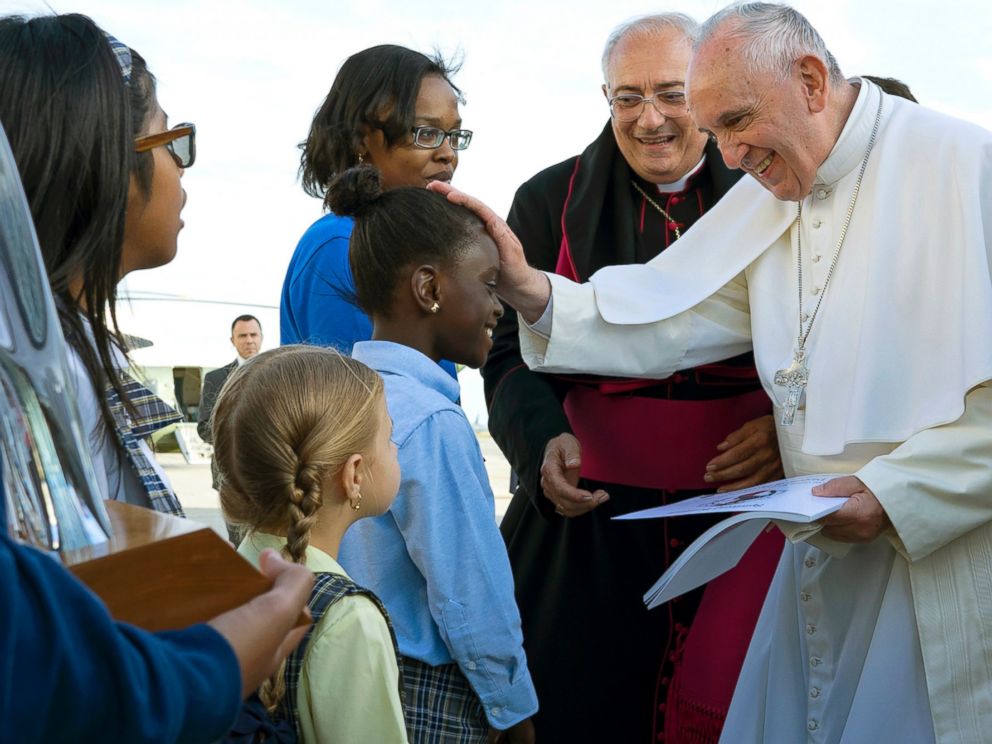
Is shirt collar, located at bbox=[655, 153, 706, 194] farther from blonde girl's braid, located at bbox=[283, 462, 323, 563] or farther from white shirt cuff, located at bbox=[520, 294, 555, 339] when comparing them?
blonde girl's braid, located at bbox=[283, 462, 323, 563]

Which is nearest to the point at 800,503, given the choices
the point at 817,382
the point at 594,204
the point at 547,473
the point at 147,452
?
the point at 817,382

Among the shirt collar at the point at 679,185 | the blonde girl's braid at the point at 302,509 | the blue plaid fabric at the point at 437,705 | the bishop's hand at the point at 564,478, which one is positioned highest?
the shirt collar at the point at 679,185

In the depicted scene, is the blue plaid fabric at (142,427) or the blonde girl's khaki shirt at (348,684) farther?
the blonde girl's khaki shirt at (348,684)

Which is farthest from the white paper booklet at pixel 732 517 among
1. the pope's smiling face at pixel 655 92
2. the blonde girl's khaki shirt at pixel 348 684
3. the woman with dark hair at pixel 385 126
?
the pope's smiling face at pixel 655 92

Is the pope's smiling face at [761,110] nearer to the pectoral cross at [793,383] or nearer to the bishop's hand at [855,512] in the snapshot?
the pectoral cross at [793,383]

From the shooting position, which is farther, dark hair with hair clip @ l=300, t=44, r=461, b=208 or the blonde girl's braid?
dark hair with hair clip @ l=300, t=44, r=461, b=208

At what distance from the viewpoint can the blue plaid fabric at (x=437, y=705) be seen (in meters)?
2.36

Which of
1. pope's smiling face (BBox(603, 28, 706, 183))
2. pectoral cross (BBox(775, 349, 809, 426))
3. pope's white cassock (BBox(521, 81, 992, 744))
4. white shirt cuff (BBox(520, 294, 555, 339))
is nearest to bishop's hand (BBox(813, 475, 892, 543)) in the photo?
pope's white cassock (BBox(521, 81, 992, 744))

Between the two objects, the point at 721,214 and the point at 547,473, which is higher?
the point at 721,214

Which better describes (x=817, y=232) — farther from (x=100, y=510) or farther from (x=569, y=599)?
(x=100, y=510)

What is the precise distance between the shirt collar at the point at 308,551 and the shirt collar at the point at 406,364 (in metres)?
0.58

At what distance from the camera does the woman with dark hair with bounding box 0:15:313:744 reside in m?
0.98

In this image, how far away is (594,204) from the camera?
350 centimetres

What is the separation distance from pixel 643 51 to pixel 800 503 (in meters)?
1.63
